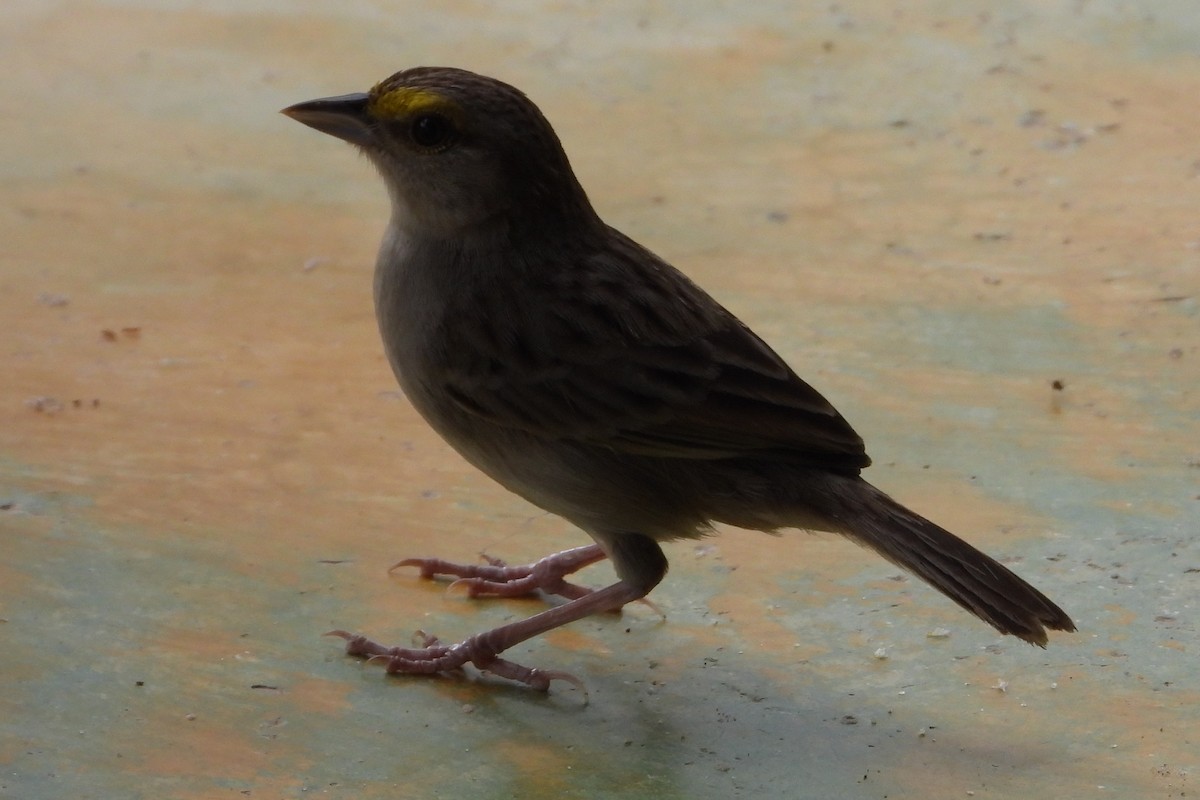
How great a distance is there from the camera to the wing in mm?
4066

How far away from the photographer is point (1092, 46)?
8594mm

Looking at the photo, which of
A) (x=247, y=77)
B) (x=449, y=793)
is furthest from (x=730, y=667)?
(x=247, y=77)

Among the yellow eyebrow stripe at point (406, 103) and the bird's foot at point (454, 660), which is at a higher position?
the yellow eyebrow stripe at point (406, 103)

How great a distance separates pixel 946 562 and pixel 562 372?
0.97 metres

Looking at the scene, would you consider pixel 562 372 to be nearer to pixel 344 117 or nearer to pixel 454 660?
pixel 454 660

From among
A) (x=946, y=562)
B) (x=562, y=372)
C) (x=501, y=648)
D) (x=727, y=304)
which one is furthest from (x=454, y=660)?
(x=727, y=304)

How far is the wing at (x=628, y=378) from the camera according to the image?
4.07 metres

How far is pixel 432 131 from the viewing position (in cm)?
423

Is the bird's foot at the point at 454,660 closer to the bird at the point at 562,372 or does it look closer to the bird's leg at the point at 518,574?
the bird at the point at 562,372

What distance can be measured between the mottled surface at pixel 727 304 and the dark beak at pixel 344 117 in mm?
1094

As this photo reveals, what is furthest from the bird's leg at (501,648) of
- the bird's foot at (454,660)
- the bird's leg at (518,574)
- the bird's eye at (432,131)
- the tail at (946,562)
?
the bird's eye at (432,131)

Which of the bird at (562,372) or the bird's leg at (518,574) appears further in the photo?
the bird's leg at (518,574)

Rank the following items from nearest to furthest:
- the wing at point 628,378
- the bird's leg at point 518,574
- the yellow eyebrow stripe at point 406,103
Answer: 1. the wing at point 628,378
2. the yellow eyebrow stripe at point 406,103
3. the bird's leg at point 518,574

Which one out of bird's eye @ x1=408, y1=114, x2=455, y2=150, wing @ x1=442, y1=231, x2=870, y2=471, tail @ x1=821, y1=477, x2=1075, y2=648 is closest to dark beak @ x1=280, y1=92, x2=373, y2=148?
bird's eye @ x1=408, y1=114, x2=455, y2=150
